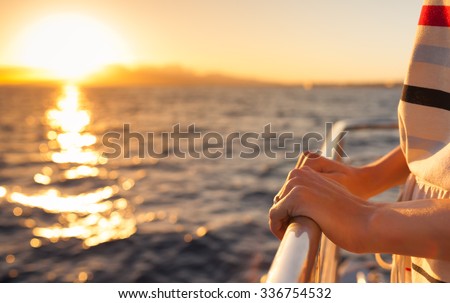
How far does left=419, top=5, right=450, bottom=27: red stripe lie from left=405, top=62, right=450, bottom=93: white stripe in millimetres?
88

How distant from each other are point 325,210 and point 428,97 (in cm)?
43

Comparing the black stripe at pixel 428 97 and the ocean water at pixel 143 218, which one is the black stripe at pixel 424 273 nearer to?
the black stripe at pixel 428 97

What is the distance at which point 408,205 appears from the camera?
2.73ft

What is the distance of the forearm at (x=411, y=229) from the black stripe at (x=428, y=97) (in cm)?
31

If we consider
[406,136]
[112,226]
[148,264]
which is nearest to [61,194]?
[112,226]

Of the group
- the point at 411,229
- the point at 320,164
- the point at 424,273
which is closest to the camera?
the point at 411,229

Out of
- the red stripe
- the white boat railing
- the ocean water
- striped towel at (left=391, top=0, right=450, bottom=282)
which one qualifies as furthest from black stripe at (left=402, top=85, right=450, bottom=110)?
the ocean water

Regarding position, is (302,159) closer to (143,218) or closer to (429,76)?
(429,76)

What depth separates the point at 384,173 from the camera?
4.34 feet

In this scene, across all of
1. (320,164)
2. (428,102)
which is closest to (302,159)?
(320,164)

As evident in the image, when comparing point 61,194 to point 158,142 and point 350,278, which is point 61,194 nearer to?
point 350,278

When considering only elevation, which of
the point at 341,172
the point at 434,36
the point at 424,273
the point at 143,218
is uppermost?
the point at 434,36

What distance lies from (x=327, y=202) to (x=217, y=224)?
277 inches
